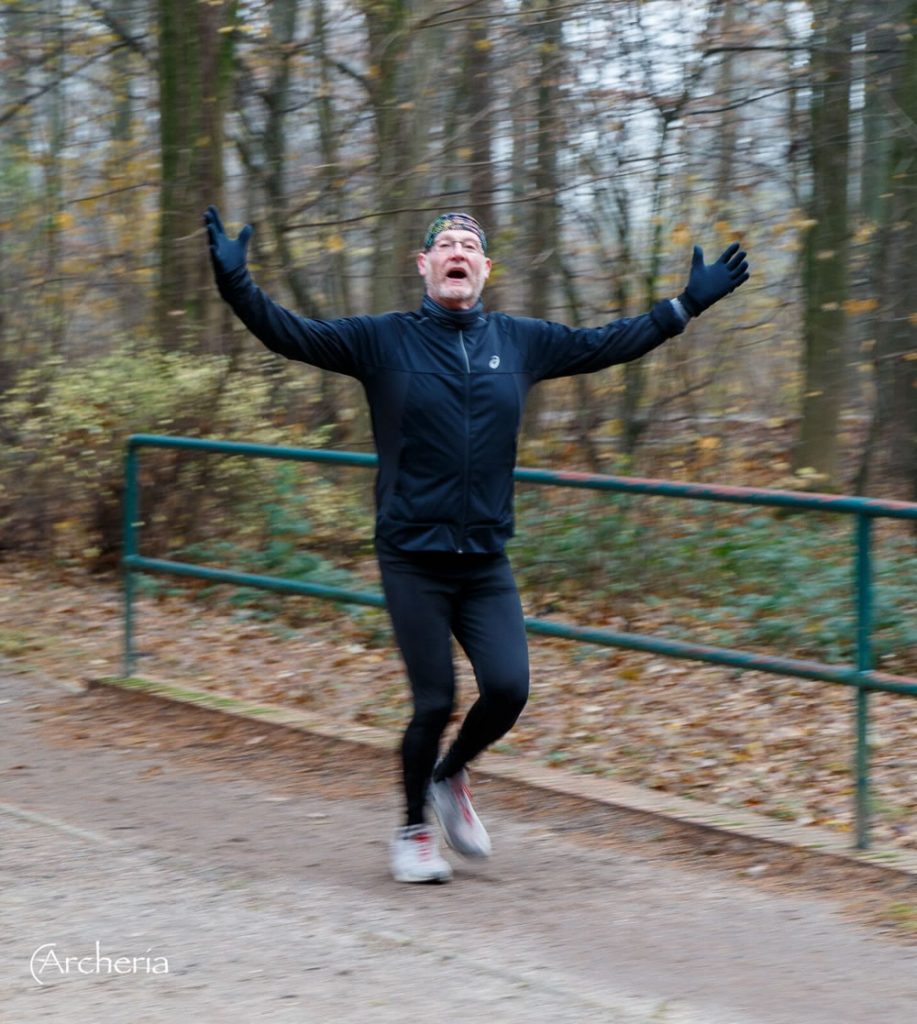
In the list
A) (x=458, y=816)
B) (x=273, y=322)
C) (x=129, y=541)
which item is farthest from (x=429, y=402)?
(x=129, y=541)

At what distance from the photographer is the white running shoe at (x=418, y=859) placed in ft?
15.4

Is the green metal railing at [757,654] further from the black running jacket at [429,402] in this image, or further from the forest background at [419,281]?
the black running jacket at [429,402]

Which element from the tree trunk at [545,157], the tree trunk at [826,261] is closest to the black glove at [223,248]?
the tree trunk at [545,157]

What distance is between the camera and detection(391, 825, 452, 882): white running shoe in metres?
4.71

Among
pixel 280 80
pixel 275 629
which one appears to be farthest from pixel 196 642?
pixel 280 80

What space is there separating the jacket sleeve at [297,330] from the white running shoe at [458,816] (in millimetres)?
1358

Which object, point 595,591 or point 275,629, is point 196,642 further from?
point 595,591

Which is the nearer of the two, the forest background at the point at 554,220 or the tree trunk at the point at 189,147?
the forest background at the point at 554,220

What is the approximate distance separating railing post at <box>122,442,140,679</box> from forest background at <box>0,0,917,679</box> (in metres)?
2.35

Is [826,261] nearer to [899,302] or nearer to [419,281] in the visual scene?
[899,302]

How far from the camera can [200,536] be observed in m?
7.54

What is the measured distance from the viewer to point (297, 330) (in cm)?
454

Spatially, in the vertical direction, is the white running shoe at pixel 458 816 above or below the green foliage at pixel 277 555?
below

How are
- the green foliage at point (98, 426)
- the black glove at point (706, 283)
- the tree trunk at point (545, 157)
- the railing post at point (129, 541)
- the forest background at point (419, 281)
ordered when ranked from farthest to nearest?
the tree trunk at point (545, 157), the green foliage at point (98, 426), the forest background at point (419, 281), the railing post at point (129, 541), the black glove at point (706, 283)
